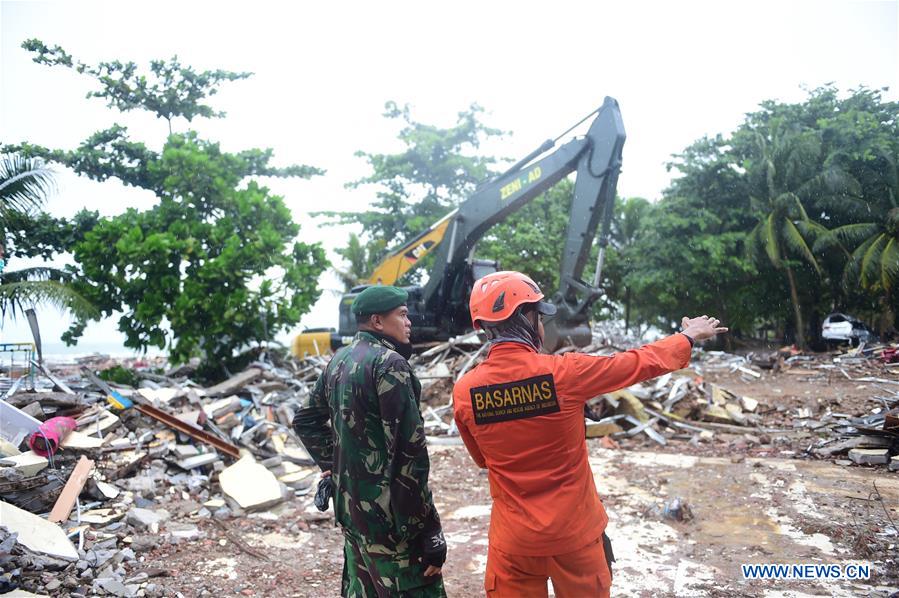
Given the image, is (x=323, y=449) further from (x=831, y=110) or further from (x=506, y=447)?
(x=831, y=110)

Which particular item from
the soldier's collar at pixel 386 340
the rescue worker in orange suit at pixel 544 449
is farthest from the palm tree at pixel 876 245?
the soldier's collar at pixel 386 340

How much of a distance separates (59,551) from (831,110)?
26793 mm

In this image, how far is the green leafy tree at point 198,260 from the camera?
10.7m

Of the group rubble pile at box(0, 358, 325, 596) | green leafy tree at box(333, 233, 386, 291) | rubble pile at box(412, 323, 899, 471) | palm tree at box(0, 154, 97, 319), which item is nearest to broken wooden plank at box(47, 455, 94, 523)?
rubble pile at box(0, 358, 325, 596)

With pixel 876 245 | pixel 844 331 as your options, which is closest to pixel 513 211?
pixel 876 245

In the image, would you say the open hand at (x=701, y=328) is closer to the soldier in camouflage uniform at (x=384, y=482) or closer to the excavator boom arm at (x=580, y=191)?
the soldier in camouflage uniform at (x=384, y=482)

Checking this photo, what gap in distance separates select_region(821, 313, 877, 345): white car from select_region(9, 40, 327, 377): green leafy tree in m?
16.4

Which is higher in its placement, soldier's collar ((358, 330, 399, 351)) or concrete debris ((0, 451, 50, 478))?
soldier's collar ((358, 330, 399, 351))

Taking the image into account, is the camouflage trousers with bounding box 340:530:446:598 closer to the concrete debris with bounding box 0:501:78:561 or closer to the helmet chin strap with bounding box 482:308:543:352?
the helmet chin strap with bounding box 482:308:543:352

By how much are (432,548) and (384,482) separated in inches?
12.7

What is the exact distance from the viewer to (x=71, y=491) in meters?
5.55

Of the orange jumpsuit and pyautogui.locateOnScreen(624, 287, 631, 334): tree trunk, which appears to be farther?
pyautogui.locateOnScreen(624, 287, 631, 334): tree trunk

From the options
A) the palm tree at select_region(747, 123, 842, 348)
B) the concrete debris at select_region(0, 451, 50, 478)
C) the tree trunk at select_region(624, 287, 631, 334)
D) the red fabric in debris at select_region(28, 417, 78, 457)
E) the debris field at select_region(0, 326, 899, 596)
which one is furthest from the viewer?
the tree trunk at select_region(624, 287, 631, 334)

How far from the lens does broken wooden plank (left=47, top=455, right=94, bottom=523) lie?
526 cm
